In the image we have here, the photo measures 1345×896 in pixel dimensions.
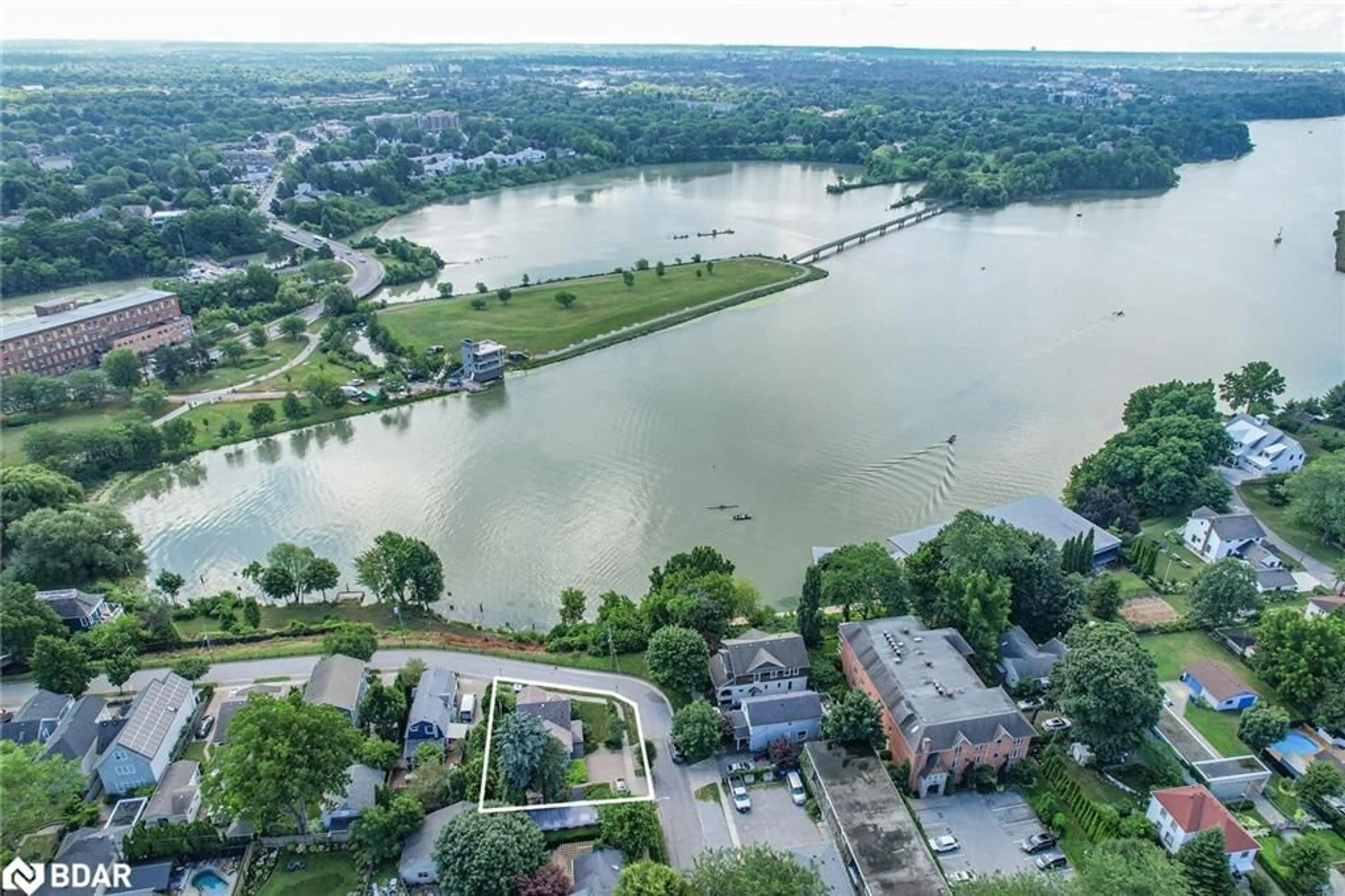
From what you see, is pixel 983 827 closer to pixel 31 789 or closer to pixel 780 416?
pixel 31 789

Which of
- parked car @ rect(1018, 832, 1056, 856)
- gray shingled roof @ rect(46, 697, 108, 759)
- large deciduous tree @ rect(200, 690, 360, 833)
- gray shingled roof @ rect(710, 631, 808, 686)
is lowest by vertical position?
parked car @ rect(1018, 832, 1056, 856)

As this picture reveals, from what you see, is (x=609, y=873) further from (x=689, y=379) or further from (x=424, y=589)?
(x=689, y=379)

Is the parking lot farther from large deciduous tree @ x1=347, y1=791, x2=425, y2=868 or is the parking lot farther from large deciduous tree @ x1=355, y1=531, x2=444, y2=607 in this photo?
large deciduous tree @ x1=355, y1=531, x2=444, y2=607

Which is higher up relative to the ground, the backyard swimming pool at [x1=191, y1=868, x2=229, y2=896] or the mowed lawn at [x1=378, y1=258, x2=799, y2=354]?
the mowed lawn at [x1=378, y1=258, x2=799, y2=354]

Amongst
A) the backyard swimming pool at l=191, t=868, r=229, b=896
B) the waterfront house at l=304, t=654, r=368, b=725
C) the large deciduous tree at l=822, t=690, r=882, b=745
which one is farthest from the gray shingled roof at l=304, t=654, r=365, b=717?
the large deciduous tree at l=822, t=690, r=882, b=745

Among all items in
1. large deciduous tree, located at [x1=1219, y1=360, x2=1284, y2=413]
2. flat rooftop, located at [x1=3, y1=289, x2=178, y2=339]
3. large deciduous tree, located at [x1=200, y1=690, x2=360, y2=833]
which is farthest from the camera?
flat rooftop, located at [x1=3, y1=289, x2=178, y2=339]

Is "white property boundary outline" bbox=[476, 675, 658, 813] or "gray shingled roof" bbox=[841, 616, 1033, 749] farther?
"gray shingled roof" bbox=[841, 616, 1033, 749]

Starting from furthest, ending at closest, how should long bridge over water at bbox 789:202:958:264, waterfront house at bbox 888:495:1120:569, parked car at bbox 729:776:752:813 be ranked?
long bridge over water at bbox 789:202:958:264
waterfront house at bbox 888:495:1120:569
parked car at bbox 729:776:752:813
